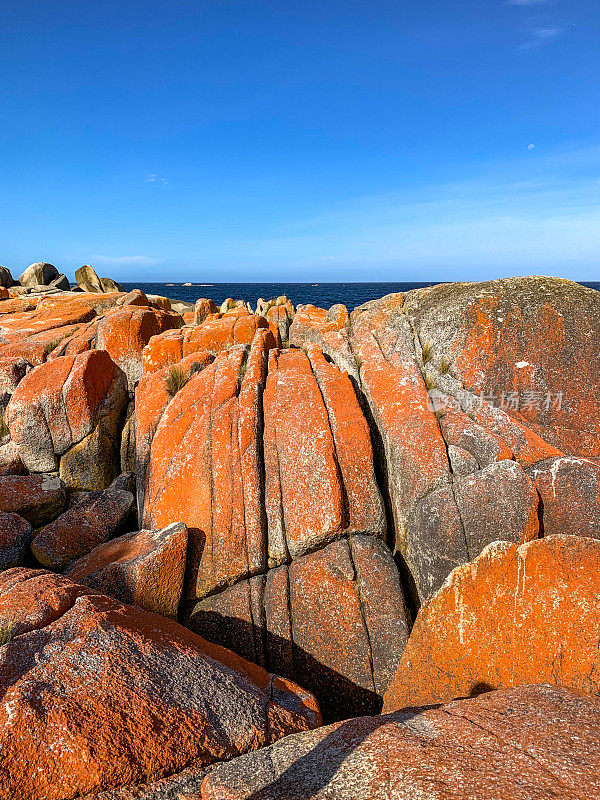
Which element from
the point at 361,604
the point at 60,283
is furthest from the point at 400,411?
the point at 60,283

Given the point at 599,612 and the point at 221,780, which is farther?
the point at 599,612

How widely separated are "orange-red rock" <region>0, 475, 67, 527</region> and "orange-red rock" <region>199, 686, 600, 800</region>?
7332 mm

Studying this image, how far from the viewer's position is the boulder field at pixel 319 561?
376 cm

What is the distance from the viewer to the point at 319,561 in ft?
24.0

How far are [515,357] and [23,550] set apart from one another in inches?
368

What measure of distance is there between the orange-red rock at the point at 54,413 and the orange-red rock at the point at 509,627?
794cm

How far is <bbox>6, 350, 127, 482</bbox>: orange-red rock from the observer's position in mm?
10578

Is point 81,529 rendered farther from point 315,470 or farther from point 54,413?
point 315,470

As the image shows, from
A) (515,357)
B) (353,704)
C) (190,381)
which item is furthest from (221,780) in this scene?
(515,357)

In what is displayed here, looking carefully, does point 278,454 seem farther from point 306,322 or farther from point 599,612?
point 306,322

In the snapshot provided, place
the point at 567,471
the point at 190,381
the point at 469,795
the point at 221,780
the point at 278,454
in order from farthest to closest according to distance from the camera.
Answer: the point at 190,381, the point at 278,454, the point at 567,471, the point at 221,780, the point at 469,795

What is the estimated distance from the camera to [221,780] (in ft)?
12.0

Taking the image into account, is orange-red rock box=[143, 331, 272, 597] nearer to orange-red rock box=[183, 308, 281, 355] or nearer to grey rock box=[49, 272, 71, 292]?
orange-red rock box=[183, 308, 281, 355]

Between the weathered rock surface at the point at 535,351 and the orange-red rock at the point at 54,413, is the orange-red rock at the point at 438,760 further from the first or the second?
the orange-red rock at the point at 54,413
